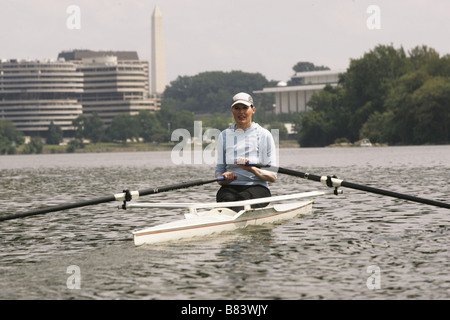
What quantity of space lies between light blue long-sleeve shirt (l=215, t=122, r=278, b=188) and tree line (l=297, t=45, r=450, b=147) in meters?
115

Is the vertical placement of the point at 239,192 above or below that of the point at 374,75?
below

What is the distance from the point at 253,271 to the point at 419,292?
2.99 meters

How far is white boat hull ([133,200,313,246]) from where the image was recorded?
1688cm

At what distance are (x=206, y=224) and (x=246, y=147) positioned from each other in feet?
6.29

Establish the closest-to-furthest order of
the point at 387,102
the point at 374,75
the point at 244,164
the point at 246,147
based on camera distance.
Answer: the point at 244,164
the point at 246,147
the point at 387,102
the point at 374,75

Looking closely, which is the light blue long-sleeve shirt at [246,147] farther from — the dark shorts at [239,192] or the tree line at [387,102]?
the tree line at [387,102]

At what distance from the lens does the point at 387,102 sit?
14200 cm

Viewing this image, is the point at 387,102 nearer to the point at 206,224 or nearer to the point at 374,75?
the point at 374,75

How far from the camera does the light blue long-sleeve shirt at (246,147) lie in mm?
18016

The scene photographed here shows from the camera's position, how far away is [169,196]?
111 ft

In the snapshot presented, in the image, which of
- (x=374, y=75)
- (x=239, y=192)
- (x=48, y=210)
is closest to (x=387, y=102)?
(x=374, y=75)

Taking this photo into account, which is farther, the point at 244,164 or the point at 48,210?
the point at 244,164

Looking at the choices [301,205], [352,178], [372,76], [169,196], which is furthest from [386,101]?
[301,205]
